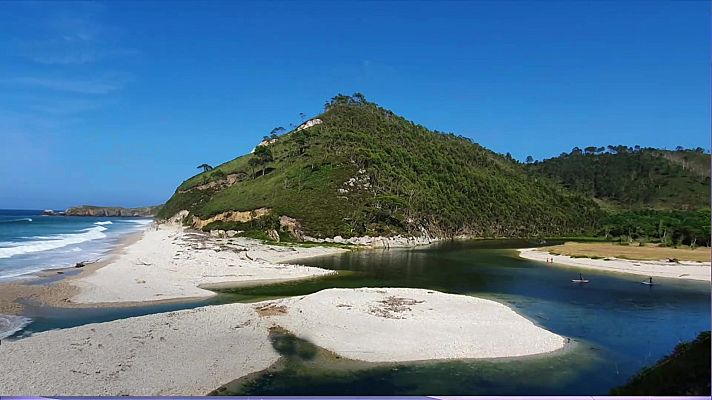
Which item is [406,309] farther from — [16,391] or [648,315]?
[16,391]

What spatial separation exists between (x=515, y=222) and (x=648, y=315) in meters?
58.6

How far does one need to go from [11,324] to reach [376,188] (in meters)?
49.9

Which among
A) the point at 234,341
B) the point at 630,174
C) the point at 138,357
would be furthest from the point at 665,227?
the point at 630,174

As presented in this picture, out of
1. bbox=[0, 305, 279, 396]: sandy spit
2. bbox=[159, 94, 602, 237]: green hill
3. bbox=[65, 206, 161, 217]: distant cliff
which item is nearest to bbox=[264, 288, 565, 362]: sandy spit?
bbox=[0, 305, 279, 396]: sandy spit

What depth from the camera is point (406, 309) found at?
17.6 metres

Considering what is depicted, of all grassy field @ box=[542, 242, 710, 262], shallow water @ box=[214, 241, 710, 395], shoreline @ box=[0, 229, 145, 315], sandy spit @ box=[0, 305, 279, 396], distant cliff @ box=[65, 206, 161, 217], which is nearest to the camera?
sandy spit @ box=[0, 305, 279, 396]

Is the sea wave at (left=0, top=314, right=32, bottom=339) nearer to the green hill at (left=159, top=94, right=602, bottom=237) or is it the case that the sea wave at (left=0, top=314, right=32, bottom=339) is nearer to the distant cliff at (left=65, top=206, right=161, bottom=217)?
the green hill at (left=159, top=94, right=602, bottom=237)

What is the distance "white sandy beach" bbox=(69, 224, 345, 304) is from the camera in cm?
2044

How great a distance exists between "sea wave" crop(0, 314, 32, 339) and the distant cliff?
141473 millimetres

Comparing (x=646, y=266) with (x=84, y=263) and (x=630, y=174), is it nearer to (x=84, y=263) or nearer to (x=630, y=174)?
(x=84, y=263)

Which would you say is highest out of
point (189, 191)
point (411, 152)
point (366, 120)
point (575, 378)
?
point (366, 120)

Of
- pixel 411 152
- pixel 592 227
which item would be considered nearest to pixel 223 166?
pixel 411 152

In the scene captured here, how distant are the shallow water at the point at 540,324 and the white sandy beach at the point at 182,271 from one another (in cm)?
277

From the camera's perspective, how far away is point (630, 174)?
236 ft
